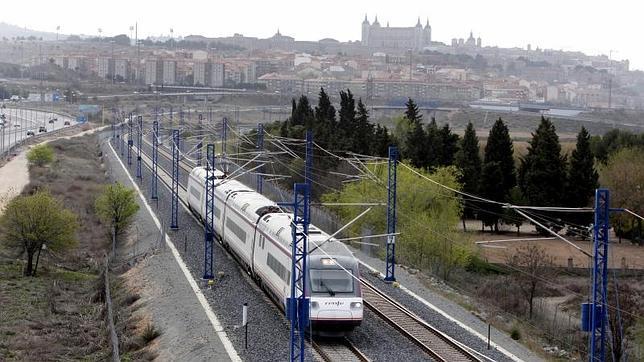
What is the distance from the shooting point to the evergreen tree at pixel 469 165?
5047 cm

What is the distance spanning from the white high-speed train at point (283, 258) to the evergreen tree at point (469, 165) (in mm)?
19832

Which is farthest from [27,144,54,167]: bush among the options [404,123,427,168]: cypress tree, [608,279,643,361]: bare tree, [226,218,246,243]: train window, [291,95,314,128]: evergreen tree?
[608,279,643,361]: bare tree

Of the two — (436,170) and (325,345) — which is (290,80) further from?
(325,345)

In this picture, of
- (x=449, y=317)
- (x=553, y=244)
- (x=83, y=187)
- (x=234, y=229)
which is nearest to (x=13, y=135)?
(x=83, y=187)

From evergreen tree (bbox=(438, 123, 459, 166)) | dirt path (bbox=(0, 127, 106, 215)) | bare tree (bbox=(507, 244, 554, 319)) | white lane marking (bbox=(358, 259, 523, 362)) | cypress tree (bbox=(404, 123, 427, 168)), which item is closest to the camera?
white lane marking (bbox=(358, 259, 523, 362))

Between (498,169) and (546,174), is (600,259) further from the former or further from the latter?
(498,169)

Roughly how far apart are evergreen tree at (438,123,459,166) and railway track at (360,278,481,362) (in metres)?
27.4

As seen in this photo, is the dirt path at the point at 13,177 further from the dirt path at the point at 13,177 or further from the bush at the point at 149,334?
the bush at the point at 149,334

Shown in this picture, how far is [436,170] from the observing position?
47.3m

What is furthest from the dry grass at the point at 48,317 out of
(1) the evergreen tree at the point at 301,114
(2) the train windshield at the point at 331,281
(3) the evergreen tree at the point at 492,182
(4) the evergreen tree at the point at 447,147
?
(1) the evergreen tree at the point at 301,114

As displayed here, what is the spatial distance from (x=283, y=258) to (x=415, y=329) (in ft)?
11.1

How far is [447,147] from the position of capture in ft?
176

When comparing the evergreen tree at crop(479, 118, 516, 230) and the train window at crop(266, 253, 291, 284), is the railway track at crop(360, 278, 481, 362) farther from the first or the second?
the evergreen tree at crop(479, 118, 516, 230)

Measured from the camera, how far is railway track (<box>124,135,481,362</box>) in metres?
19.4
